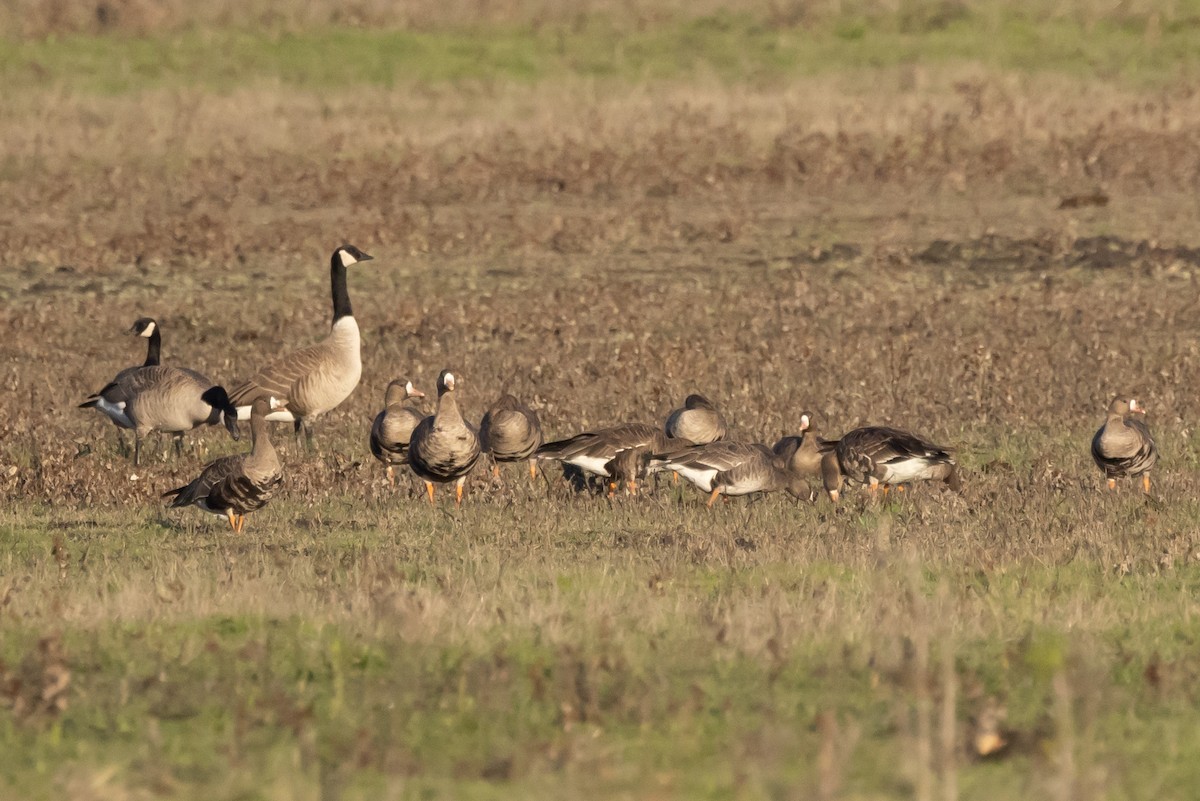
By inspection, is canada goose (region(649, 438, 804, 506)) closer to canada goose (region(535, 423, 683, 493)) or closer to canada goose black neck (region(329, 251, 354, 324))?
canada goose (region(535, 423, 683, 493))

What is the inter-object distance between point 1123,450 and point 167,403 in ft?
25.6

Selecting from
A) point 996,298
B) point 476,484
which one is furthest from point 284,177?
point 476,484

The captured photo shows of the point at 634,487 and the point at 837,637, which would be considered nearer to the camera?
the point at 837,637

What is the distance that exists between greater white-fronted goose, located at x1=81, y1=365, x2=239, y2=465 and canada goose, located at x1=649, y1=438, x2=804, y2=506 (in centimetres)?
424

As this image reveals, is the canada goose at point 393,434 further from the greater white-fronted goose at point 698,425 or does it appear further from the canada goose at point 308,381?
the greater white-fronted goose at point 698,425

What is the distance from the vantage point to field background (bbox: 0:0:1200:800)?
7.90 meters

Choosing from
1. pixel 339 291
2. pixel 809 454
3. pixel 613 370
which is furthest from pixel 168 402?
pixel 809 454

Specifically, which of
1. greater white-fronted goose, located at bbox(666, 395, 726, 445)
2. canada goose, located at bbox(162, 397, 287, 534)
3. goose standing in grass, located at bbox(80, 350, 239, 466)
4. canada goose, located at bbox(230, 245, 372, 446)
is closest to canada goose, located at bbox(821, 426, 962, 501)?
greater white-fronted goose, located at bbox(666, 395, 726, 445)

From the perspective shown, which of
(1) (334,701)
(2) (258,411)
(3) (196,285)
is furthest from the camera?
(3) (196,285)

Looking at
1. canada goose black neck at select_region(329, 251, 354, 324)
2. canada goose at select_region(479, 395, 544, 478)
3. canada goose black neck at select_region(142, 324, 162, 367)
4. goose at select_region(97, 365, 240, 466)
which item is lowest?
canada goose at select_region(479, 395, 544, 478)

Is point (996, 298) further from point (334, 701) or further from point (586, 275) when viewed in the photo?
point (334, 701)

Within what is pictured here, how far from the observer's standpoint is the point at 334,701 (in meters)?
8.18

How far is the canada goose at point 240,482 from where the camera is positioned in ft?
42.5

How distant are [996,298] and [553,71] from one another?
20801mm
